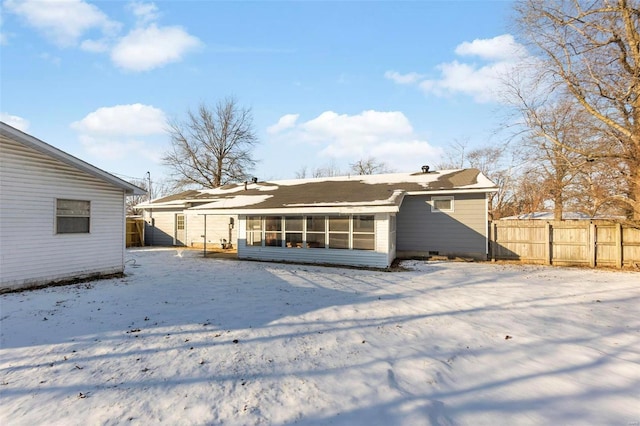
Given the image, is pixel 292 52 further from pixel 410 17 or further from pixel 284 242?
pixel 284 242

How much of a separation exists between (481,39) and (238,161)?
2331 cm

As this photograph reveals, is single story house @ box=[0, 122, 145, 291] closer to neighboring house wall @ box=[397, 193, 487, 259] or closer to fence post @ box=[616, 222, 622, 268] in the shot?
neighboring house wall @ box=[397, 193, 487, 259]

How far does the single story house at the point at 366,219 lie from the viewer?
11.5 m

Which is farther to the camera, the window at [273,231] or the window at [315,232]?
the window at [273,231]

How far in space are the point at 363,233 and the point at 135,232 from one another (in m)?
16.4

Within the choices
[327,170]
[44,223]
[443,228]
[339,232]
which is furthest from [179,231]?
[327,170]

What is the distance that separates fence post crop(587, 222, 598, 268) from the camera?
449 inches

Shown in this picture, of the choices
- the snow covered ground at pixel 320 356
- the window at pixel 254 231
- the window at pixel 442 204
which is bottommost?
the snow covered ground at pixel 320 356

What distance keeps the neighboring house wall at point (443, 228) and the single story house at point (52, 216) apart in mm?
11361

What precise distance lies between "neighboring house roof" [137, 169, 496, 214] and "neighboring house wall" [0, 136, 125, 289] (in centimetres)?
475

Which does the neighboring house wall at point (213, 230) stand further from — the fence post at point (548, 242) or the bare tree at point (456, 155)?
the bare tree at point (456, 155)

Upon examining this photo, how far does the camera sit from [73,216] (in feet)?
28.5

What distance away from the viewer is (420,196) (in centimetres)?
1409

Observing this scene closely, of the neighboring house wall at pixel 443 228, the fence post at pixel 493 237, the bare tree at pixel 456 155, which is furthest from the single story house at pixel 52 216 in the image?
the bare tree at pixel 456 155
